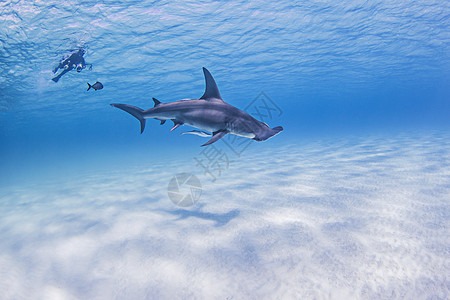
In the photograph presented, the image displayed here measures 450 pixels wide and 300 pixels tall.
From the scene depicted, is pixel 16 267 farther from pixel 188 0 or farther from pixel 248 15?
pixel 248 15

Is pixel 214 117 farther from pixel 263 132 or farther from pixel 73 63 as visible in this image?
pixel 73 63

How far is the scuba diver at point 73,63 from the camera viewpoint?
17.2m

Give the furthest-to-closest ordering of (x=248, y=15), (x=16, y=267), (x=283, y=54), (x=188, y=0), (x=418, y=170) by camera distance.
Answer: (x=283, y=54) < (x=248, y=15) < (x=188, y=0) < (x=418, y=170) < (x=16, y=267)

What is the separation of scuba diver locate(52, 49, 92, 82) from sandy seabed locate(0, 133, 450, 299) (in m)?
14.5

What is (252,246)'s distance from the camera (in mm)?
3707

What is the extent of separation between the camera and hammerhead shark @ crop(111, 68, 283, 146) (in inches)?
124

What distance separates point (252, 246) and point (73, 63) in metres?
21.7

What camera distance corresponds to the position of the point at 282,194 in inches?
252

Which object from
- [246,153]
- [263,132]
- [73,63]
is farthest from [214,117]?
[73,63]

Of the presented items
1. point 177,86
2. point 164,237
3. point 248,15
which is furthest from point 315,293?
point 177,86

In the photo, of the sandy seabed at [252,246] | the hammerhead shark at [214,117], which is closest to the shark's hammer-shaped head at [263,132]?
the hammerhead shark at [214,117]

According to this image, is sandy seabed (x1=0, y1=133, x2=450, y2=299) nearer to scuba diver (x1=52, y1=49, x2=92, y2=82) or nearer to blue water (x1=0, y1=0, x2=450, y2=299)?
blue water (x1=0, y1=0, x2=450, y2=299)

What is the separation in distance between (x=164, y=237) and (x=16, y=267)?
2553 mm

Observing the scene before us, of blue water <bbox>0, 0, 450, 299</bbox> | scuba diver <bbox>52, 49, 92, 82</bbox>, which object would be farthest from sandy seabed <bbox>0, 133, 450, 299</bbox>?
scuba diver <bbox>52, 49, 92, 82</bbox>
